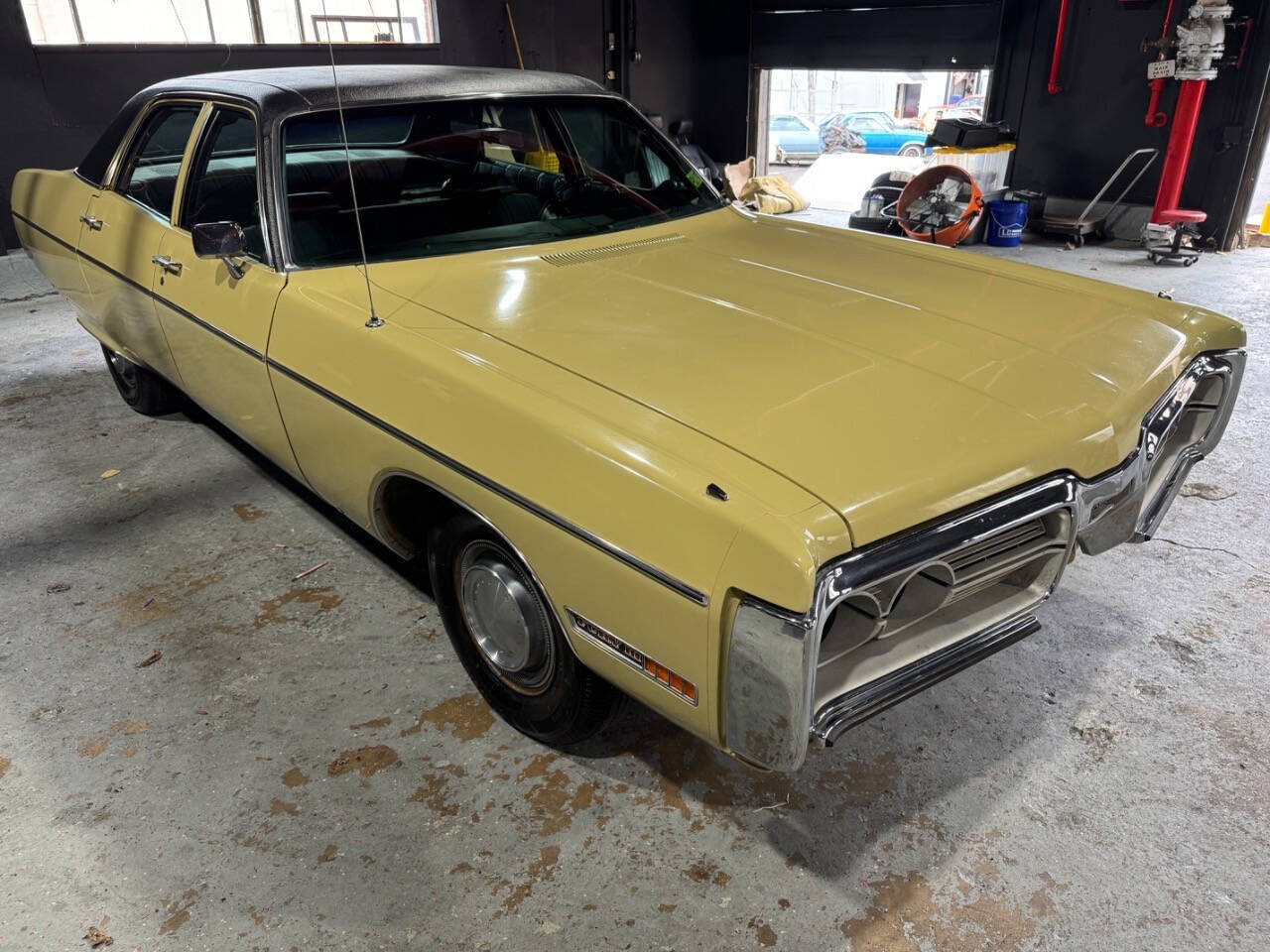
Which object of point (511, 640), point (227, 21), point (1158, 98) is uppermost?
point (227, 21)

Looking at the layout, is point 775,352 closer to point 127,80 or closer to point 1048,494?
point 1048,494

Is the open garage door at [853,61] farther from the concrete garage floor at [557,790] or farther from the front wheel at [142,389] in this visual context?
the concrete garage floor at [557,790]

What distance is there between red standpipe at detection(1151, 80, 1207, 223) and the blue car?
7617mm

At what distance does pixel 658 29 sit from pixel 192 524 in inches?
384

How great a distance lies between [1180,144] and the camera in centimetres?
725

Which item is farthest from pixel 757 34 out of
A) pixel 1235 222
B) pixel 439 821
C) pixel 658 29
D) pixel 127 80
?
pixel 439 821

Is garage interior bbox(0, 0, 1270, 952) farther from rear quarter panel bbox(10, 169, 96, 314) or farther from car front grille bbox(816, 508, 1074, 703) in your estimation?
rear quarter panel bbox(10, 169, 96, 314)

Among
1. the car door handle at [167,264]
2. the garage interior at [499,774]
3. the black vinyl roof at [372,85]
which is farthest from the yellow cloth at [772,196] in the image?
the car door handle at [167,264]

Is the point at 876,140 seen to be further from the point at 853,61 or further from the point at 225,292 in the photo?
the point at 225,292

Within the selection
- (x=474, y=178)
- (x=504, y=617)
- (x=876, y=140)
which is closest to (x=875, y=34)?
(x=876, y=140)

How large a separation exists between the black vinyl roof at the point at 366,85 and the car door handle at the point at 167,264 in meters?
0.57

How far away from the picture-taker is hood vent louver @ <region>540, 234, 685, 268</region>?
2.66 meters

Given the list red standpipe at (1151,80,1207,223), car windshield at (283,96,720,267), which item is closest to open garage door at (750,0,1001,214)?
red standpipe at (1151,80,1207,223)

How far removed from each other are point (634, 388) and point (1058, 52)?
8104 millimetres
